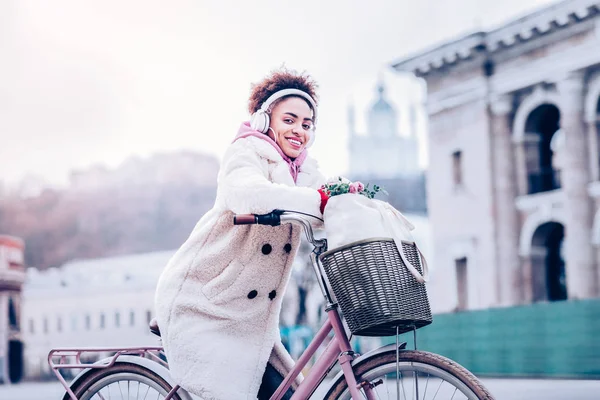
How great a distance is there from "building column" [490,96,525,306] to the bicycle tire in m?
22.5

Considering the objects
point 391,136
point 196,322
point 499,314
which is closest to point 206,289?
point 196,322

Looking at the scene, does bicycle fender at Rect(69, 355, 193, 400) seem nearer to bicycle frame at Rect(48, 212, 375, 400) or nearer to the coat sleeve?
bicycle frame at Rect(48, 212, 375, 400)

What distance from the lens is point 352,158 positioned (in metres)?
163

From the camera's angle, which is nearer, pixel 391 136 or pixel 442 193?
pixel 442 193

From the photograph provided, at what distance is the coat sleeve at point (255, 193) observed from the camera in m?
3.57

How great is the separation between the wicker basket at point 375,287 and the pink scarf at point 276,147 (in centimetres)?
67

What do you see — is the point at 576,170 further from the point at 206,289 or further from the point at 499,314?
the point at 206,289

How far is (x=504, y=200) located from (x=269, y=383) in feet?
76.2

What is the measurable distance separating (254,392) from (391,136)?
156943 millimetres

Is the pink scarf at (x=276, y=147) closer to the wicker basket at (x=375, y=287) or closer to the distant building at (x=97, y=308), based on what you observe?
the wicker basket at (x=375, y=287)

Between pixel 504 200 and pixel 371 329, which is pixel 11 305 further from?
pixel 371 329

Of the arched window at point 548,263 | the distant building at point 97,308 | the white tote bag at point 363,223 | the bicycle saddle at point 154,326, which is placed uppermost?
the white tote bag at point 363,223

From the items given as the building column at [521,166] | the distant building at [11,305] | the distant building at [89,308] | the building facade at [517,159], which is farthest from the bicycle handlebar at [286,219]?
the distant building at [89,308]

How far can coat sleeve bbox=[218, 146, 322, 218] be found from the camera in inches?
140
